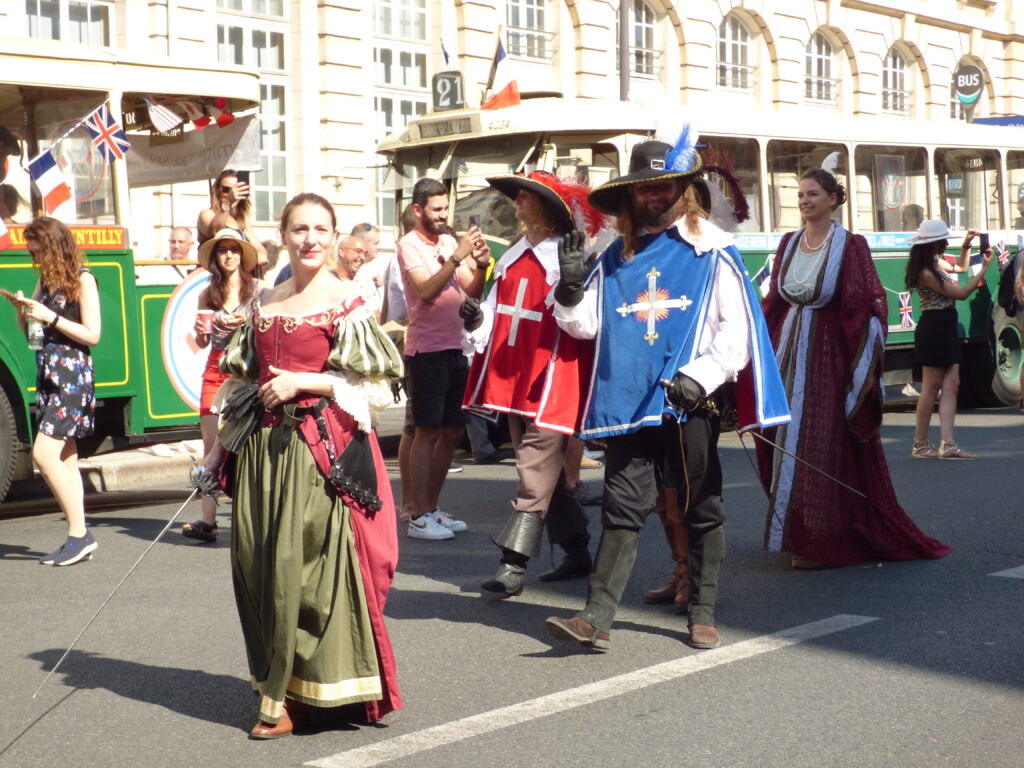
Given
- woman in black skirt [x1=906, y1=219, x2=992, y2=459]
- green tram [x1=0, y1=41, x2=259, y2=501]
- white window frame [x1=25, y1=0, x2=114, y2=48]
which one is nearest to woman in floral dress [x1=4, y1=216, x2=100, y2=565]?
green tram [x1=0, y1=41, x2=259, y2=501]

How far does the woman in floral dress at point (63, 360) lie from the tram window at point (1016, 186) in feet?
40.2

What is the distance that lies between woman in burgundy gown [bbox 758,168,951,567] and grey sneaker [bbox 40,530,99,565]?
3.33 meters

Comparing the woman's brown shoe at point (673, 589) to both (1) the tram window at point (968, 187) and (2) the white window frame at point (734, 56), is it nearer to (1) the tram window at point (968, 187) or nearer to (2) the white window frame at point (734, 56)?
(1) the tram window at point (968, 187)

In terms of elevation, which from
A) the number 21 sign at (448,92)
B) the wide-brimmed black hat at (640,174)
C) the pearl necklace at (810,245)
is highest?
the number 21 sign at (448,92)

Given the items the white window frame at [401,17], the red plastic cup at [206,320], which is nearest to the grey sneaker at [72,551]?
the red plastic cup at [206,320]

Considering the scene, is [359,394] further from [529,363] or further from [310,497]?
[529,363]

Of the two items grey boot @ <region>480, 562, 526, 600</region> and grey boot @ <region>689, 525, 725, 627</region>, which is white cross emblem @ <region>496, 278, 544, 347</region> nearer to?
grey boot @ <region>480, 562, 526, 600</region>

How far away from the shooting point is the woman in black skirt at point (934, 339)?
11000 mm

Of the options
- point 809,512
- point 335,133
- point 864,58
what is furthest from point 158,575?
point 864,58

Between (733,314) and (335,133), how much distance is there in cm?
1867

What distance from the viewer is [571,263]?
5191mm

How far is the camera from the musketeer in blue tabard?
5234mm

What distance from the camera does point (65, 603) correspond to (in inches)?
251

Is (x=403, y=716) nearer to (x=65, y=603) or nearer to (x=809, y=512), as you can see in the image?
(x=65, y=603)
